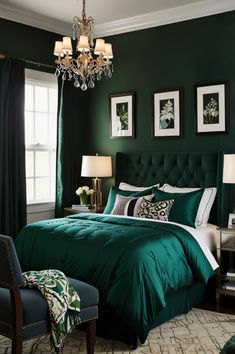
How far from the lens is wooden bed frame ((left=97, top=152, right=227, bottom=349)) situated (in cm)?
391

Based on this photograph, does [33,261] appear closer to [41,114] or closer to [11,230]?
[11,230]

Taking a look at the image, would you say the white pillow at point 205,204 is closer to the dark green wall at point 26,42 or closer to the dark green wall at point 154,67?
the dark green wall at point 154,67

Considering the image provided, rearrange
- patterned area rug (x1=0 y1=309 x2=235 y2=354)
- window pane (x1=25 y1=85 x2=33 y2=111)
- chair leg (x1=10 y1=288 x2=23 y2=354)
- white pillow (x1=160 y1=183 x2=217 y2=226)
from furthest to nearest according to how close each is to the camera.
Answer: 1. window pane (x1=25 y1=85 x2=33 y2=111)
2. white pillow (x1=160 y1=183 x2=217 y2=226)
3. patterned area rug (x1=0 y1=309 x2=235 y2=354)
4. chair leg (x1=10 y1=288 x2=23 y2=354)

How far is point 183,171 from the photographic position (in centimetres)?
567

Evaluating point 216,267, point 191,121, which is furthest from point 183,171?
point 216,267

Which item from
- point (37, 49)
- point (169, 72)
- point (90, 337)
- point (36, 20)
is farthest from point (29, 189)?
point (90, 337)

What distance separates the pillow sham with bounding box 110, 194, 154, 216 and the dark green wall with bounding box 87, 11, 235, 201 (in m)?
0.95

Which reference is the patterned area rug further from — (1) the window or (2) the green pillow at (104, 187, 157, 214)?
(1) the window

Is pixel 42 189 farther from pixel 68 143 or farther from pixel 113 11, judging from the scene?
pixel 113 11

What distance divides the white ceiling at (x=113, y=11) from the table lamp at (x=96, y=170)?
1.73 metres

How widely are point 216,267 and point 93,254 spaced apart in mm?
1304

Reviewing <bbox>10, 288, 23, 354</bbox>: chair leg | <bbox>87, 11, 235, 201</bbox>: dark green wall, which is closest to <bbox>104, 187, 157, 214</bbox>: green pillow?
<bbox>87, 11, 235, 201</bbox>: dark green wall

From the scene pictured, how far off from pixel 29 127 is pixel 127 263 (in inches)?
118

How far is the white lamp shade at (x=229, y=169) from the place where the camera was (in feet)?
15.6
